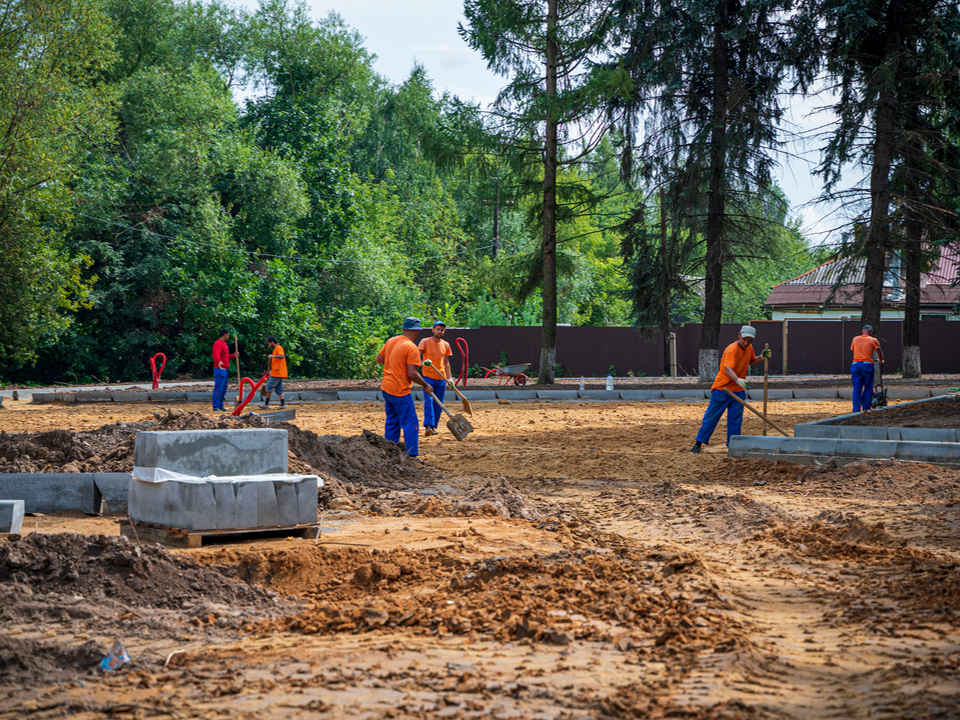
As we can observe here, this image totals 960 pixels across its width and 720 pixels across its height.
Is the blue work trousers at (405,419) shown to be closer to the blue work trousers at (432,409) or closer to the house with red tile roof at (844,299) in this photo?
the blue work trousers at (432,409)

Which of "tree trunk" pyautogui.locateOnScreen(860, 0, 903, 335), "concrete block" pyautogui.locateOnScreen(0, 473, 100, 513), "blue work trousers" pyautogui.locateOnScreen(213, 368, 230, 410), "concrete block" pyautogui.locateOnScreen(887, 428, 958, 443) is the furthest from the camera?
"tree trunk" pyautogui.locateOnScreen(860, 0, 903, 335)

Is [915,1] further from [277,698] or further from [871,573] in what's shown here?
[277,698]

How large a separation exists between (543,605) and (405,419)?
20.5 feet

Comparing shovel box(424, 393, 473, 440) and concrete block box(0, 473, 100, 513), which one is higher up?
shovel box(424, 393, 473, 440)

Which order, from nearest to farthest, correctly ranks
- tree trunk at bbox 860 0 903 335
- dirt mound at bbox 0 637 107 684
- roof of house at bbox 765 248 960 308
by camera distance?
dirt mound at bbox 0 637 107 684
tree trunk at bbox 860 0 903 335
roof of house at bbox 765 248 960 308

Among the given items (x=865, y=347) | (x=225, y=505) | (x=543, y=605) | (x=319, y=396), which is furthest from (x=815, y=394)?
(x=543, y=605)

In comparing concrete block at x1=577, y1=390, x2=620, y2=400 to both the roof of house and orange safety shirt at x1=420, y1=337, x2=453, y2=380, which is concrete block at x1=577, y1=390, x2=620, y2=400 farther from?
the roof of house

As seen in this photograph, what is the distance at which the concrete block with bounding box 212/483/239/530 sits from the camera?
6.37 meters

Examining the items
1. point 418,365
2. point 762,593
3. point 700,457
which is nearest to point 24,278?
point 418,365

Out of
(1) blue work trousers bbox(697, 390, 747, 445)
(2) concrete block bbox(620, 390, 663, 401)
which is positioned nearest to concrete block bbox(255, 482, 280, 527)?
(1) blue work trousers bbox(697, 390, 747, 445)

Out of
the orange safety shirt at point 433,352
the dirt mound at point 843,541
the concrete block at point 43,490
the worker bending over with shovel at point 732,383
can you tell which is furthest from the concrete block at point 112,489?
the worker bending over with shovel at point 732,383

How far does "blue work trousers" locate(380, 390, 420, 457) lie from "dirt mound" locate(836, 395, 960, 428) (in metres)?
6.53

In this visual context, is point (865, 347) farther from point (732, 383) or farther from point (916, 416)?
point (732, 383)

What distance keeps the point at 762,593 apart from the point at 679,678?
1.77 metres
